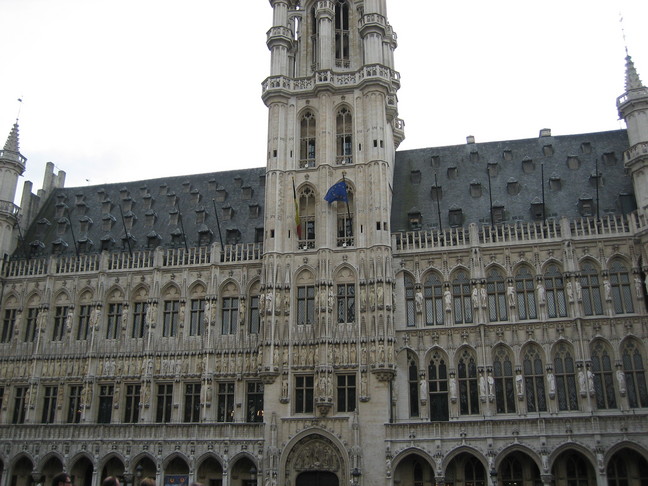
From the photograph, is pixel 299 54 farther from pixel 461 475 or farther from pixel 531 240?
pixel 461 475

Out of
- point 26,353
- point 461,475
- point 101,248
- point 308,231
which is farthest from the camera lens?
point 101,248

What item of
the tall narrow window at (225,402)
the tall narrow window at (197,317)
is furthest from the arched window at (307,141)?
the tall narrow window at (225,402)

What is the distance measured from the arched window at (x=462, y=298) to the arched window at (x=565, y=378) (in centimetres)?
557

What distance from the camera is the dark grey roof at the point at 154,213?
50.6 meters

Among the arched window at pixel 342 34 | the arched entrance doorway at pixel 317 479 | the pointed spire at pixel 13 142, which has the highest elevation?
the arched window at pixel 342 34

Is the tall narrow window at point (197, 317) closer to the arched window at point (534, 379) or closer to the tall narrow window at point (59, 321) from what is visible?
the tall narrow window at point (59, 321)

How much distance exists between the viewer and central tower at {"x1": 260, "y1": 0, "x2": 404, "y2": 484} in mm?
40062

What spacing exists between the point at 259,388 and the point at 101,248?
58.4 ft

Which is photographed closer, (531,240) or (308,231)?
(531,240)

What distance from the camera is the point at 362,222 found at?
43.4 metres

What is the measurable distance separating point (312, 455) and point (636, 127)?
2917 cm

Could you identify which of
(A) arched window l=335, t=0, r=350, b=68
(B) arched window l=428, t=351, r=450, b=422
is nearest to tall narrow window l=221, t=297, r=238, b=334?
(B) arched window l=428, t=351, r=450, b=422

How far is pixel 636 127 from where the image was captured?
43.4 metres

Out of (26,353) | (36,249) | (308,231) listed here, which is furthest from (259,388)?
(36,249)
